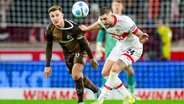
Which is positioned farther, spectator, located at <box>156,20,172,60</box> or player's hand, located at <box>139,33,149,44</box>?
spectator, located at <box>156,20,172,60</box>

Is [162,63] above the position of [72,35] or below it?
below

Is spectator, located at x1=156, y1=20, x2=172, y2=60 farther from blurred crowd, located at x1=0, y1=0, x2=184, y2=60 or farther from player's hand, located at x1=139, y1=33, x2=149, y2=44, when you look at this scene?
player's hand, located at x1=139, y1=33, x2=149, y2=44

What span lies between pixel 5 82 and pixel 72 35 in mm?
5581

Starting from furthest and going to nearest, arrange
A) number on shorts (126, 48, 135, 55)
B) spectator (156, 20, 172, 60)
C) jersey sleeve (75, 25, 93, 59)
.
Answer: spectator (156, 20, 172, 60)
number on shorts (126, 48, 135, 55)
jersey sleeve (75, 25, 93, 59)

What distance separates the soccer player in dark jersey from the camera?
39.2ft

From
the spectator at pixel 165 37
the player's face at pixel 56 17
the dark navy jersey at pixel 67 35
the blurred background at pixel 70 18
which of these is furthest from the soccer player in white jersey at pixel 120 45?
the spectator at pixel 165 37

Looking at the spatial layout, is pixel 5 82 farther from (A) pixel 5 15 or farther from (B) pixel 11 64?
(A) pixel 5 15

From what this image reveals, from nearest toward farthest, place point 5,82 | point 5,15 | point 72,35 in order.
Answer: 1. point 72,35
2. point 5,82
3. point 5,15

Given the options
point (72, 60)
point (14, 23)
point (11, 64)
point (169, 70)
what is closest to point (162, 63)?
point (169, 70)

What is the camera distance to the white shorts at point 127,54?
11895 mm

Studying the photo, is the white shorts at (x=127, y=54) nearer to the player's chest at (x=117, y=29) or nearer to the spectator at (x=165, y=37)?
the player's chest at (x=117, y=29)

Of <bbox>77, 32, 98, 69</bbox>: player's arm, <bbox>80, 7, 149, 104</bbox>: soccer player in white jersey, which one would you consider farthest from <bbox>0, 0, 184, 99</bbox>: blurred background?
<bbox>77, 32, 98, 69</bbox>: player's arm

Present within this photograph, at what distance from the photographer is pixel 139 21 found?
75.9 ft

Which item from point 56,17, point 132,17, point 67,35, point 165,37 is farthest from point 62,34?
point 165,37
